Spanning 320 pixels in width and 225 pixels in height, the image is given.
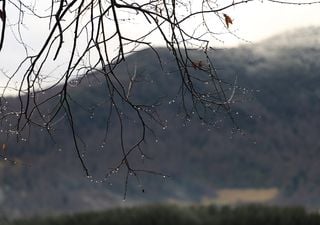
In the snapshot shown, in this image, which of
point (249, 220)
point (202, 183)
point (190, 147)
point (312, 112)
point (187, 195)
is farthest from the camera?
point (312, 112)

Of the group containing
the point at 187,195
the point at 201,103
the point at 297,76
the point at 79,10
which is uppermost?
the point at 297,76

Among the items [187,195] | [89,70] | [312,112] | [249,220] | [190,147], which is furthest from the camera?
[312,112]

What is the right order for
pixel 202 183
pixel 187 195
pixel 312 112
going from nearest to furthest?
pixel 187 195 < pixel 202 183 < pixel 312 112

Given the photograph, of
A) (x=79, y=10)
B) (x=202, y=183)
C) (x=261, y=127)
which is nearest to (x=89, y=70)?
(x=79, y=10)

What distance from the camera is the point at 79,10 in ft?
19.2

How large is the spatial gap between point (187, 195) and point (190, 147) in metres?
8.68

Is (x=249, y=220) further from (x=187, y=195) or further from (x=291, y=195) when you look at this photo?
(x=291, y=195)

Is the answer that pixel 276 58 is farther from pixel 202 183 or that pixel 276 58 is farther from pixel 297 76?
pixel 202 183

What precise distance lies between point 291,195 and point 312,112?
947 cm

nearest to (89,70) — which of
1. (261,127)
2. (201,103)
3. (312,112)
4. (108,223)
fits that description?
(201,103)

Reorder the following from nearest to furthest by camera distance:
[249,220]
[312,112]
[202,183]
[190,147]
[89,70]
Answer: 1. [89,70]
2. [249,220]
3. [202,183]
4. [190,147]
5. [312,112]

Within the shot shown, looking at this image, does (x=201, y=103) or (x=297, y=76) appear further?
(x=297, y=76)

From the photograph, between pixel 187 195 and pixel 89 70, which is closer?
pixel 89 70

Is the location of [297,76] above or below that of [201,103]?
above
